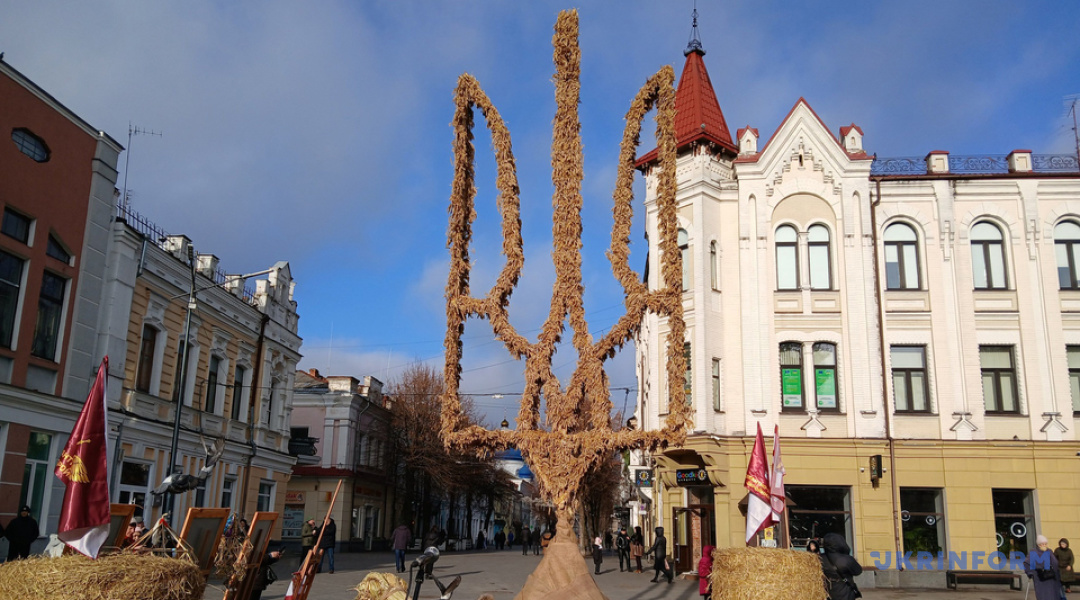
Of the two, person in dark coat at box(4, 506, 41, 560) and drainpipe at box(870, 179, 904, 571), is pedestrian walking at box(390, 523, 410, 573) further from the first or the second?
drainpipe at box(870, 179, 904, 571)

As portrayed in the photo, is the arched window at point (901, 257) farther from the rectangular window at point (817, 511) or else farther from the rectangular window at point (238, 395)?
the rectangular window at point (238, 395)

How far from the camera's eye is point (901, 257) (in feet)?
83.6

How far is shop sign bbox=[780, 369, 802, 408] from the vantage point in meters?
24.6

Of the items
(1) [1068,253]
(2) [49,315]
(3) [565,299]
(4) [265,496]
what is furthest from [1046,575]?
(4) [265,496]

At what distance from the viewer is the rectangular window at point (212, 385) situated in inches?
1116

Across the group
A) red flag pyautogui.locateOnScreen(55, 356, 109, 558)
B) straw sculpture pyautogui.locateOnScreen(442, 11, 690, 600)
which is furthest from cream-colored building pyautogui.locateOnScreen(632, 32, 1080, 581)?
red flag pyautogui.locateOnScreen(55, 356, 109, 558)

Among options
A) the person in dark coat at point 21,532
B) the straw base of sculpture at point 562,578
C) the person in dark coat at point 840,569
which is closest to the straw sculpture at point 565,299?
the straw base of sculpture at point 562,578

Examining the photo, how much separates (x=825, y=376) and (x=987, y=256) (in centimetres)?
618

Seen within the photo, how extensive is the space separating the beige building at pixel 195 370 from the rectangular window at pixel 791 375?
50.9 feet

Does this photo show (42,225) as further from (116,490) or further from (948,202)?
(948,202)

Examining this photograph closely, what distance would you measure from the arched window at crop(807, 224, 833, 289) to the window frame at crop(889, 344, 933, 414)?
273 cm

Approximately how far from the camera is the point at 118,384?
891 inches

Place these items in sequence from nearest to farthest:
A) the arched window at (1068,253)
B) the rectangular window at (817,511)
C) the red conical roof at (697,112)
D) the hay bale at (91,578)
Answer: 1. the hay bale at (91,578)
2. the rectangular window at (817,511)
3. the arched window at (1068,253)
4. the red conical roof at (697,112)

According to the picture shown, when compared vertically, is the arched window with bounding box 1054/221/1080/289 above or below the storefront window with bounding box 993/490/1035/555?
above
